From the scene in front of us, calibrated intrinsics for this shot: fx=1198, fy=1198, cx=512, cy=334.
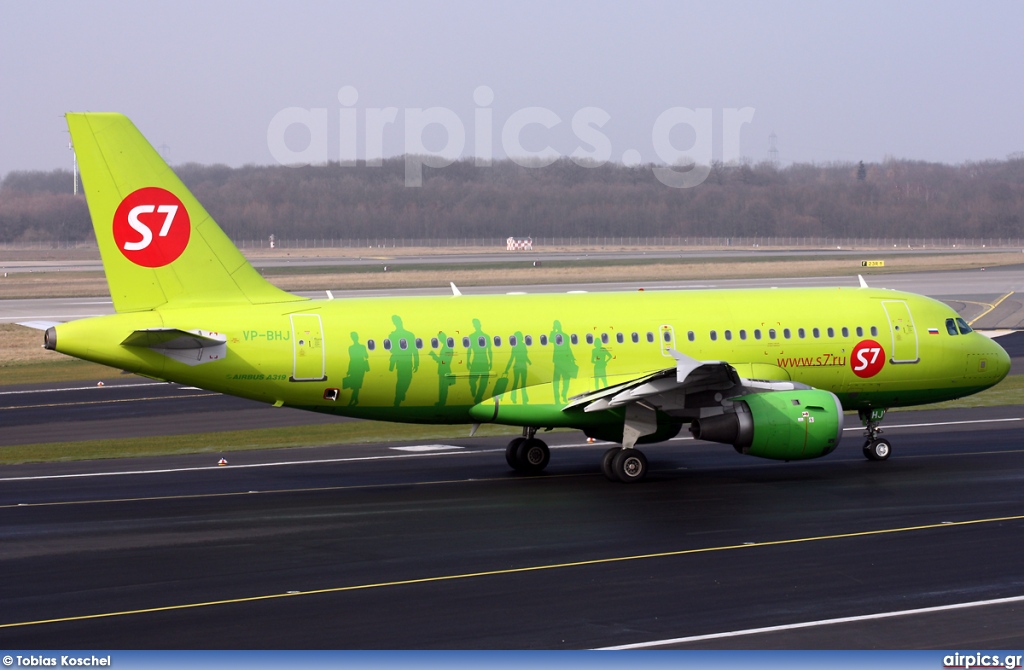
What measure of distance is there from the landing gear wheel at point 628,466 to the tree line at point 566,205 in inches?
5096

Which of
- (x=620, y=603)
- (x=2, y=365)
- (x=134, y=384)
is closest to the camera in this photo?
(x=620, y=603)

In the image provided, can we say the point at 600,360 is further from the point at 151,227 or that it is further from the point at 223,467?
the point at 151,227

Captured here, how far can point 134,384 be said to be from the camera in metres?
A: 49.9

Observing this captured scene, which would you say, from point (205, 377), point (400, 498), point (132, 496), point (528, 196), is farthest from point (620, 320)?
point (528, 196)

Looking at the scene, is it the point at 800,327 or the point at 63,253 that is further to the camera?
the point at 63,253

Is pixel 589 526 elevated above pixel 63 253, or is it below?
below

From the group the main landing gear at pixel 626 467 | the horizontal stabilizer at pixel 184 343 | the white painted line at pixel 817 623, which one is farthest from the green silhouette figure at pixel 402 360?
the white painted line at pixel 817 623

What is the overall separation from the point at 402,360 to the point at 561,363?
3.69 meters

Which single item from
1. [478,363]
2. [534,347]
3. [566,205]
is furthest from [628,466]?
[566,205]

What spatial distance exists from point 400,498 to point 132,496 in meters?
6.07

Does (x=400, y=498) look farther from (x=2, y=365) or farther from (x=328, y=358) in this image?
(x=2, y=365)

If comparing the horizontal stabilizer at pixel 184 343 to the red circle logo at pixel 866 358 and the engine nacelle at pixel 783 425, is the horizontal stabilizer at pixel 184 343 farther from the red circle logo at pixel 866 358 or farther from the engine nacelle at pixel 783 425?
the red circle logo at pixel 866 358

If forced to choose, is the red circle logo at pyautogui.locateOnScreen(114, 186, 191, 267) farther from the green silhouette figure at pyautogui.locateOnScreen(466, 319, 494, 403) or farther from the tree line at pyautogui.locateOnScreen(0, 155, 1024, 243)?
the tree line at pyautogui.locateOnScreen(0, 155, 1024, 243)

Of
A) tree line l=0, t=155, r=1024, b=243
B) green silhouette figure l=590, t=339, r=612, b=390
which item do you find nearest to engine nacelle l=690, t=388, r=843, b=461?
green silhouette figure l=590, t=339, r=612, b=390
